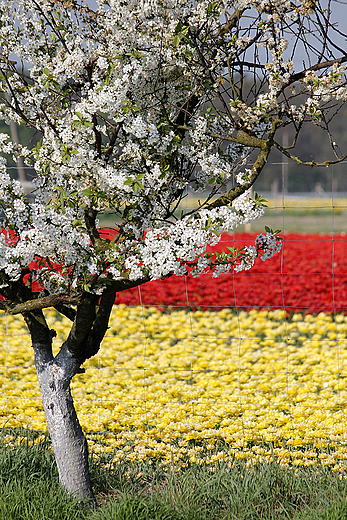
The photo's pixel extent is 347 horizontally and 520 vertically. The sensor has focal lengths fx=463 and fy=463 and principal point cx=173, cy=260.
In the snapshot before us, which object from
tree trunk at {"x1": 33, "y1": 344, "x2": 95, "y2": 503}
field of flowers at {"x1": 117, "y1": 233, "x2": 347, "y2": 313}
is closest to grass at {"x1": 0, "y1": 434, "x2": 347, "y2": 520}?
tree trunk at {"x1": 33, "y1": 344, "x2": 95, "y2": 503}

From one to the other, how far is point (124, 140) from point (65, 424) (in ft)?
4.60

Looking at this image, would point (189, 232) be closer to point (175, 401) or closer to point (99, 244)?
point (99, 244)

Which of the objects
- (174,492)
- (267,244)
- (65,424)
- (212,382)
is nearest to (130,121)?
(267,244)

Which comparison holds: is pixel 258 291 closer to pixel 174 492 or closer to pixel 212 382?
pixel 212 382

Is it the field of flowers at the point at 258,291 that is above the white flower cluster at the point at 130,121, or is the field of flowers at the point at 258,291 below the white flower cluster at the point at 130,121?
below

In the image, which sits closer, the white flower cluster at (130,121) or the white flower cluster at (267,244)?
the white flower cluster at (130,121)

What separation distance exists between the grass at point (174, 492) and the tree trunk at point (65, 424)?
9 centimetres

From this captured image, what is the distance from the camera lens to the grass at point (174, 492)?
83.7 inches

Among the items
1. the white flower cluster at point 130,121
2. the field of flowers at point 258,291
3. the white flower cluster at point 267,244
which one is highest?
the white flower cluster at point 130,121

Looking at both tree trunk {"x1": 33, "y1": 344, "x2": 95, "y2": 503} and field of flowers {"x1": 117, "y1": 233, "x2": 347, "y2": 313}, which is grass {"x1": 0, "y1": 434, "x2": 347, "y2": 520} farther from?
field of flowers {"x1": 117, "y1": 233, "x2": 347, "y2": 313}

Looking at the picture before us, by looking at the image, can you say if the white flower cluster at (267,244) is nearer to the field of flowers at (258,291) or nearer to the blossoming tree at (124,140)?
the blossoming tree at (124,140)

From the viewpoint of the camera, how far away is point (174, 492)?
2.33 m

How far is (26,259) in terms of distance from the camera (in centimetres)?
181

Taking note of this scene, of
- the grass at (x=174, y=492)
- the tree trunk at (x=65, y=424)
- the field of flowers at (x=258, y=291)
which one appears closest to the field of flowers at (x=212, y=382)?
the field of flowers at (x=258, y=291)
